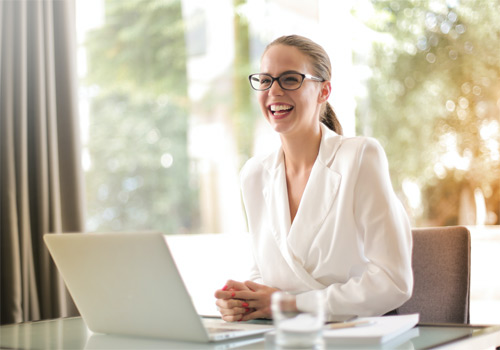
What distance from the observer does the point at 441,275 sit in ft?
5.61

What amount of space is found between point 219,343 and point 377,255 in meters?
0.57

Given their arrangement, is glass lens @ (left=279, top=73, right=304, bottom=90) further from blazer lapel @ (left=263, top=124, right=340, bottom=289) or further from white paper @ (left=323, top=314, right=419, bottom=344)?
white paper @ (left=323, top=314, right=419, bottom=344)

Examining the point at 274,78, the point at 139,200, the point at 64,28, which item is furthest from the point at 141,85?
the point at 274,78

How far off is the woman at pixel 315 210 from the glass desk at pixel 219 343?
28cm

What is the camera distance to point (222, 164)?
173 inches

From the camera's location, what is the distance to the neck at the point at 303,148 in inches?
75.3

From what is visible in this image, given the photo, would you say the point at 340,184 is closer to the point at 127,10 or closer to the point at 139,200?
the point at 139,200

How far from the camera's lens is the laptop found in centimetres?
114

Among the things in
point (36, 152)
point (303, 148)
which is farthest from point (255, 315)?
point (36, 152)

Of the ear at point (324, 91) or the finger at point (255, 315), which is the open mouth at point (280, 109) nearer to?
the ear at point (324, 91)

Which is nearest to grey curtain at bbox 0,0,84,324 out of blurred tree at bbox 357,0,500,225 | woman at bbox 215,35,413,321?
woman at bbox 215,35,413,321

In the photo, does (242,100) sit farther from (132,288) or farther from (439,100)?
(132,288)

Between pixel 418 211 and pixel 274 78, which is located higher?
pixel 274 78

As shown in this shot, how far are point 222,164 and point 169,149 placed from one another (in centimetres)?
45
